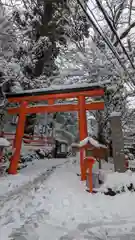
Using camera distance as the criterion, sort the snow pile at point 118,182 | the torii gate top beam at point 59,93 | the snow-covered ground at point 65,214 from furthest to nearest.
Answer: the torii gate top beam at point 59,93 < the snow pile at point 118,182 < the snow-covered ground at point 65,214

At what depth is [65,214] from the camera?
4902 millimetres

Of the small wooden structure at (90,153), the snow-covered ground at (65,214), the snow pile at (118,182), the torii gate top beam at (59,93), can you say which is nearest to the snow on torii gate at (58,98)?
the torii gate top beam at (59,93)

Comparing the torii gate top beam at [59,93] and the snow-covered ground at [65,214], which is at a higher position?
the torii gate top beam at [59,93]

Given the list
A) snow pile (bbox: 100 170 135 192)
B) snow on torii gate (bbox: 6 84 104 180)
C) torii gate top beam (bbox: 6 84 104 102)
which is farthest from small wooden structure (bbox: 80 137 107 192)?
torii gate top beam (bbox: 6 84 104 102)

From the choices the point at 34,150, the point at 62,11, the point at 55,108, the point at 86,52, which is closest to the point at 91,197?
the point at 55,108

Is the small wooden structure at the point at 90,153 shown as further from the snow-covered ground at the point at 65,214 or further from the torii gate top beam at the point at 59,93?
the torii gate top beam at the point at 59,93

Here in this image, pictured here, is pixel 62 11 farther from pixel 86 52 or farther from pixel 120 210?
pixel 120 210

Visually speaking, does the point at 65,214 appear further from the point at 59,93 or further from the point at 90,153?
the point at 59,93

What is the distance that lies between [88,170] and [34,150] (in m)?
8.28

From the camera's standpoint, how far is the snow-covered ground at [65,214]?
148 inches

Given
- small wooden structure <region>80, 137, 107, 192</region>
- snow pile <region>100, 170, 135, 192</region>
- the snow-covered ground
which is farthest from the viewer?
small wooden structure <region>80, 137, 107, 192</region>

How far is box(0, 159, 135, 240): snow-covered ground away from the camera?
3.77m

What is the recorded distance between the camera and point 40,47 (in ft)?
39.4

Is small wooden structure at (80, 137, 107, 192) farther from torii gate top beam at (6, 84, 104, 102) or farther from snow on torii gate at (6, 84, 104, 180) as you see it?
torii gate top beam at (6, 84, 104, 102)
